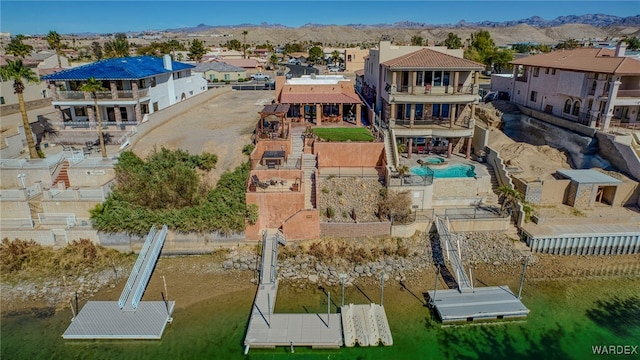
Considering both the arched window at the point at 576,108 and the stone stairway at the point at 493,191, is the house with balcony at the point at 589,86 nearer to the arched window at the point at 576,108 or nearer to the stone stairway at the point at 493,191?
the arched window at the point at 576,108

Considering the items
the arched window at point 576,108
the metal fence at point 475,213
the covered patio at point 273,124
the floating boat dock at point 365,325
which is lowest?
the floating boat dock at point 365,325

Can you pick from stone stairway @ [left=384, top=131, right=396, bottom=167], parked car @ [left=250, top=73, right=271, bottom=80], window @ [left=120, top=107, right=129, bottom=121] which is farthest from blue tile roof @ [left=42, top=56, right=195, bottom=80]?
parked car @ [left=250, top=73, right=271, bottom=80]

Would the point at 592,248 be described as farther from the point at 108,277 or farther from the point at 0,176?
the point at 0,176

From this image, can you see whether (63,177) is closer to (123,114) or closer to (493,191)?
(123,114)

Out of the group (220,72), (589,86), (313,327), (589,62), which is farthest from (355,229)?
(220,72)

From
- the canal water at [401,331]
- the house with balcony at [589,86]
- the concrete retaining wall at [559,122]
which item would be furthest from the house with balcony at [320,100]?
the canal water at [401,331]

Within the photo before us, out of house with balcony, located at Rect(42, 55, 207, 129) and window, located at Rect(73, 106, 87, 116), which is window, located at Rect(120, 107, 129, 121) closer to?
house with balcony, located at Rect(42, 55, 207, 129)
